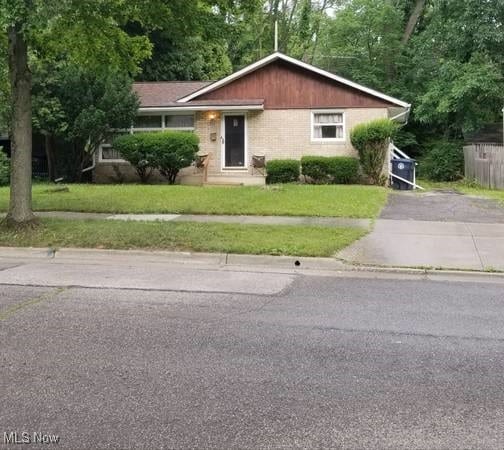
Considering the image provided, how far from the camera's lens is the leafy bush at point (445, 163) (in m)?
27.8

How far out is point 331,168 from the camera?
818 inches

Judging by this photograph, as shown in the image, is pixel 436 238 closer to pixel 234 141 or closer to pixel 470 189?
pixel 470 189

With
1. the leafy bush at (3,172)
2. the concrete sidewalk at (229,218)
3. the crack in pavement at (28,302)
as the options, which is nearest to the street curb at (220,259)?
the crack in pavement at (28,302)

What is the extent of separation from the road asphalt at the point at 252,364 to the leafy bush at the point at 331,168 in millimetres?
12671

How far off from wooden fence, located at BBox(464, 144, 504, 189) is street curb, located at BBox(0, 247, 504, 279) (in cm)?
1435

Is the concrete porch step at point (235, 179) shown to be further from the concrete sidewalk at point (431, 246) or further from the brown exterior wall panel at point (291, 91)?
the concrete sidewalk at point (431, 246)

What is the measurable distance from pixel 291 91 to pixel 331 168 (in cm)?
342

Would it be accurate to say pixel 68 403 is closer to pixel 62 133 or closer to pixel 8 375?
pixel 8 375

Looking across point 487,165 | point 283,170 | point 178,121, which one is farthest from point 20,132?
point 487,165

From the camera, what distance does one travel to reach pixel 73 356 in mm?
5184

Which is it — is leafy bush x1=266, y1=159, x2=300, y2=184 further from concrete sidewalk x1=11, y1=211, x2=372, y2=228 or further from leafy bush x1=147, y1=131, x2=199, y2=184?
concrete sidewalk x1=11, y1=211, x2=372, y2=228

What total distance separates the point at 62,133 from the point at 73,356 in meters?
17.0

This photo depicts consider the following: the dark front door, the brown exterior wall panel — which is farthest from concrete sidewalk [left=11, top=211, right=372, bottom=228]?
the brown exterior wall panel

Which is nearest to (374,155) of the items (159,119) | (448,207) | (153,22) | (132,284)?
(448,207)
